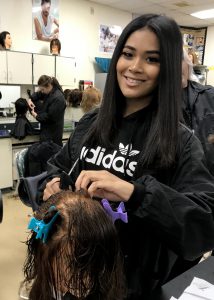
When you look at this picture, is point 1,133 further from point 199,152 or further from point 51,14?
point 199,152

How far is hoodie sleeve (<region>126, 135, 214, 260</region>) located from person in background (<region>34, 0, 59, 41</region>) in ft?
16.4

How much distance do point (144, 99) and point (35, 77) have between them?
4.19 m

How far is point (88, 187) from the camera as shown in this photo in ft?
2.37

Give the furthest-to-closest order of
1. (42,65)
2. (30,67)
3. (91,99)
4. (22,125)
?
(42,65) → (30,67) → (22,125) → (91,99)

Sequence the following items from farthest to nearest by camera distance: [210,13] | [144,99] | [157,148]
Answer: [210,13]
[144,99]
[157,148]

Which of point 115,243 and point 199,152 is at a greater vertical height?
point 199,152

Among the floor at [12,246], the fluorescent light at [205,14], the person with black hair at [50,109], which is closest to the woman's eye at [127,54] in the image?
the floor at [12,246]

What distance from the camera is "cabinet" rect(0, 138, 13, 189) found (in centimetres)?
383

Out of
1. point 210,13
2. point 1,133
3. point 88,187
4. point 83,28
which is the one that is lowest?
point 1,133

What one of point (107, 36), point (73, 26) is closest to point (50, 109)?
point (73, 26)

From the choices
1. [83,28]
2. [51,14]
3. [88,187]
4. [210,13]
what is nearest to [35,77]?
[51,14]

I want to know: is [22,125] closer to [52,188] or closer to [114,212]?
[52,188]

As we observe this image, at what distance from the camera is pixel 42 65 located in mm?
4883

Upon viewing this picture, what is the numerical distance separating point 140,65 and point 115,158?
0.96 ft
